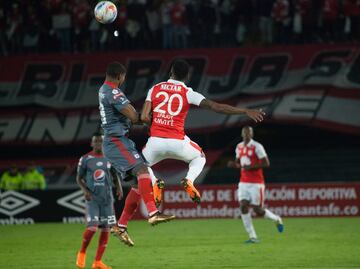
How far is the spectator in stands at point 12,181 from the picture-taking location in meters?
28.8

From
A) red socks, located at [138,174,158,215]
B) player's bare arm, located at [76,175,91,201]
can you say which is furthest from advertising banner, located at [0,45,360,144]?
red socks, located at [138,174,158,215]

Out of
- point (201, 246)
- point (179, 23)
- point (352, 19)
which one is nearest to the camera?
point (201, 246)

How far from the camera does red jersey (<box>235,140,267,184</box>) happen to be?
20484 millimetres

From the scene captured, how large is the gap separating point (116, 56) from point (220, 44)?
3.89 meters

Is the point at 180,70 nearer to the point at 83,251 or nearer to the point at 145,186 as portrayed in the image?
the point at 145,186

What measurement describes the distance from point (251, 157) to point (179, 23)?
36.9ft

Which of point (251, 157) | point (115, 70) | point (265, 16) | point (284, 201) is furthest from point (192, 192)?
point (265, 16)

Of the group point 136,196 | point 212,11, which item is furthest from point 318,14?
point 136,196

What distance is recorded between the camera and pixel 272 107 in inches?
1256

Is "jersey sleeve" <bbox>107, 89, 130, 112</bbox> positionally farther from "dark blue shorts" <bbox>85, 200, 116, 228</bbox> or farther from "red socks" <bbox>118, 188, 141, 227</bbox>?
"dark blue shorts" <bbox>85, 200, 116, 228</bbox>

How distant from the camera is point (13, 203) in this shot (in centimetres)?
2736

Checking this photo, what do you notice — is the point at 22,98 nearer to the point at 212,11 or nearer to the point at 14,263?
the point at 212,11

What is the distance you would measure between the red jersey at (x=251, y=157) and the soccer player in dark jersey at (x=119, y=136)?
28.4 ft

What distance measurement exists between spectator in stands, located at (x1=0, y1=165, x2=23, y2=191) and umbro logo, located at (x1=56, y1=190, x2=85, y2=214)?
6.98 ft
